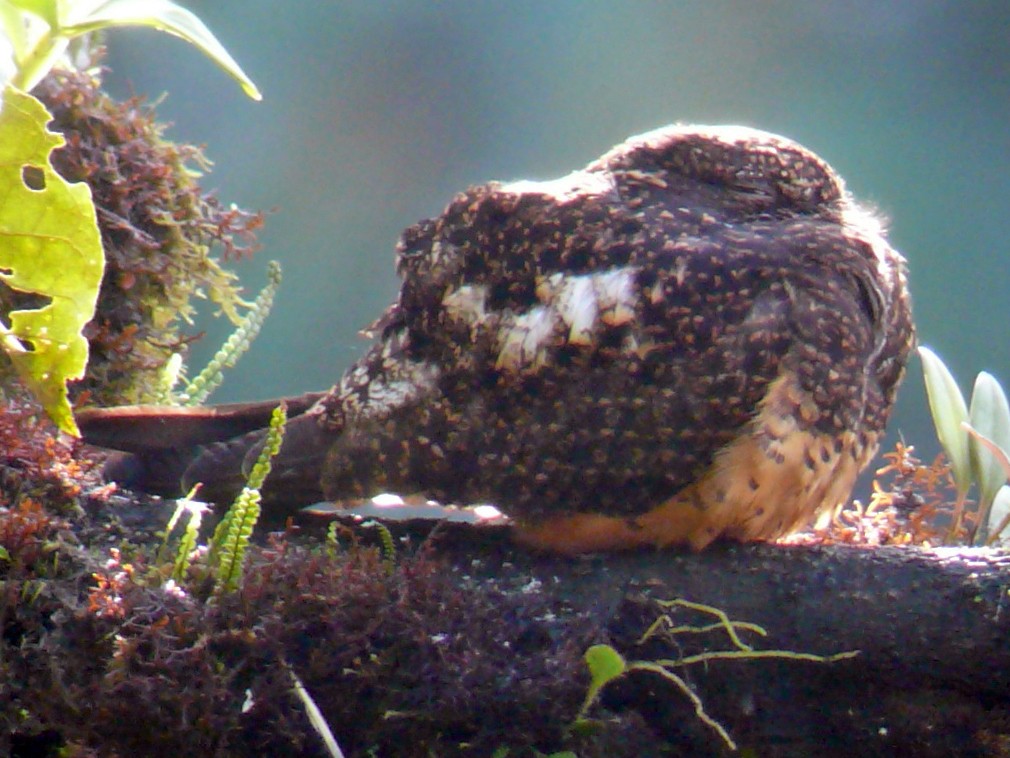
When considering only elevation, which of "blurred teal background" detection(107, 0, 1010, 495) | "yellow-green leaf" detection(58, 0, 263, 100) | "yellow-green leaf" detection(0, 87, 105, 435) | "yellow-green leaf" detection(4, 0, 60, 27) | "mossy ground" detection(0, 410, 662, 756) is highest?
"blurred teal background" detection(107, 0, 1010, 495)

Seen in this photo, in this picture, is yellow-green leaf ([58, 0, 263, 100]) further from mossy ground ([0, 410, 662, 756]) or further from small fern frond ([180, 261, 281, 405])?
small fern frond ([180, 261, 281, 405])

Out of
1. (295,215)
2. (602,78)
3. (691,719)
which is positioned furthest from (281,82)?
(691,719)

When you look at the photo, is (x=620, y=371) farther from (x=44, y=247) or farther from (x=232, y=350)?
(x=232, y=350)

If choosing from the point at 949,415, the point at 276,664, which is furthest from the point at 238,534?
→ the point at 949,415

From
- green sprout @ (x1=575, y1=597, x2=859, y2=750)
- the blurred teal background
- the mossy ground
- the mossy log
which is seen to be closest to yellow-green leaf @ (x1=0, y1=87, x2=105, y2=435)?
the mossy ground

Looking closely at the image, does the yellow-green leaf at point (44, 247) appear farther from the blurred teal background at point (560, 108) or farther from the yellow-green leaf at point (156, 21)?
the blurred teal background at point (560, 108)

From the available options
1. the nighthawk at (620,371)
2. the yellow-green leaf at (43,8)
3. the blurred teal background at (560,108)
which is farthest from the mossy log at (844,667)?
the blurred teal background at (560,108)
